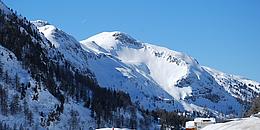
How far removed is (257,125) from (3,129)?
545 feet

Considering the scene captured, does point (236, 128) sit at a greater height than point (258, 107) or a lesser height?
lesser

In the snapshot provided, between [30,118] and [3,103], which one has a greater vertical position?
[3,103]

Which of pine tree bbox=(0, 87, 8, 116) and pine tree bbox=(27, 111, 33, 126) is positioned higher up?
pine tree bbox=(0, 87, 8, 116)

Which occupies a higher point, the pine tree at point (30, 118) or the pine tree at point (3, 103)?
the pine tree at point (3, 103)

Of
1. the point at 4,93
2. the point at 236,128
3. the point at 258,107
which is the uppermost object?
the point at 4,93

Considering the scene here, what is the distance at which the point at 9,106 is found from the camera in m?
198

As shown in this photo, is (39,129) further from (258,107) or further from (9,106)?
(258,107)

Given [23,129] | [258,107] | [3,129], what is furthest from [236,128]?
[23,129]

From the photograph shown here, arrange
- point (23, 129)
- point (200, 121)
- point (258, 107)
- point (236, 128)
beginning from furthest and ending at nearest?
point (23, 129), point (258, 107), point (200, 121), point (236, 128)

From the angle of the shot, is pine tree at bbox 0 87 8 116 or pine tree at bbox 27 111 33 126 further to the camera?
pine tree at bbox 27 111 33 126

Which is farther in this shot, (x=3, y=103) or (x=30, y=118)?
(x=30, y=118)

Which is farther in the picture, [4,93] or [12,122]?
[4,93]

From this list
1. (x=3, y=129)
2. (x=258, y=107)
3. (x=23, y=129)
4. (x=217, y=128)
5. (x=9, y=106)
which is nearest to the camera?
(x=217, y=128)

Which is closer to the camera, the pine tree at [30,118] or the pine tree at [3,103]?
the pine tree at [3,103]
